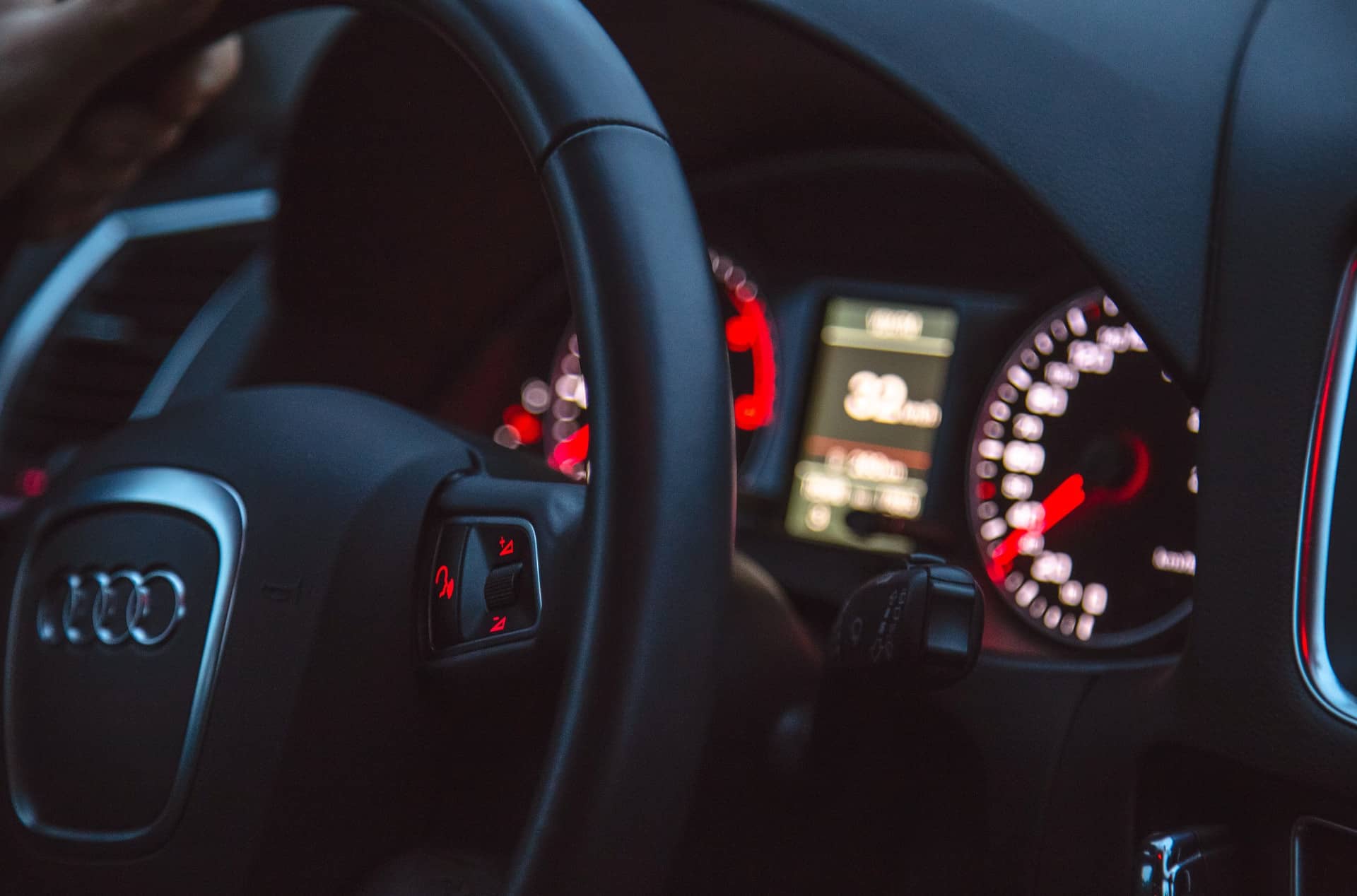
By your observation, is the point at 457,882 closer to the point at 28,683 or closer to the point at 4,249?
the point at 28,683

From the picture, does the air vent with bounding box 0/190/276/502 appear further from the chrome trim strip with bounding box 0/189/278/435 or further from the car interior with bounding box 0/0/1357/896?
the car interior with bounding box 0/0/1357/896

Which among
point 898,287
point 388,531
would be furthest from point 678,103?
point 388,531

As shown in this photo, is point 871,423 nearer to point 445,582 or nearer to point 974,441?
point 974,441

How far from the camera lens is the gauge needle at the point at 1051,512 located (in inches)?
49.4

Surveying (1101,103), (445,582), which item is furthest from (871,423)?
(445,582)

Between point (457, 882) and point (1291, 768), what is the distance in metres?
0.43

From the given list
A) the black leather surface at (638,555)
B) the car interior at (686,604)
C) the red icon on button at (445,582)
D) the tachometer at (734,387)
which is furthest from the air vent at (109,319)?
the black leather surface at (638,555)

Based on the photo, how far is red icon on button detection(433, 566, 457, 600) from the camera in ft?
2.30

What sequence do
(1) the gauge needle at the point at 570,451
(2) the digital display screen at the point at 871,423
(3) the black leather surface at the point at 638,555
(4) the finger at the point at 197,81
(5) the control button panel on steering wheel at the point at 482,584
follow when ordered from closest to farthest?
(3) the black leather surface at the point at 638,555, (5) the control button panel on steering wheel at the point at 482,584, (4) the finger at the point at 197,81, (2) the digital display screen at the point at 871,423, (1) the gauge needle at the point at 570,451

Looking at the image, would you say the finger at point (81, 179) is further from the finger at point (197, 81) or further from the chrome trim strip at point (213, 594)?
the chrome trim strip at point (213, 594)

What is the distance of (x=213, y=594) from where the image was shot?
29.2 inches

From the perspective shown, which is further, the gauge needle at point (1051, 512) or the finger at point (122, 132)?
the gauge needle at point (1051, 512)

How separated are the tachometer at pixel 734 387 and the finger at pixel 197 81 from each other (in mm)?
586

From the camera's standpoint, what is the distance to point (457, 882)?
0.70m
